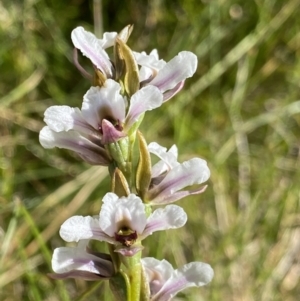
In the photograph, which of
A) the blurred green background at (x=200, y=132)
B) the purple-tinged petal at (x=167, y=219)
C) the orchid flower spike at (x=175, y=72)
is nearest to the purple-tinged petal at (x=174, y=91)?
the orchid flower spike at (x=175, y=72)

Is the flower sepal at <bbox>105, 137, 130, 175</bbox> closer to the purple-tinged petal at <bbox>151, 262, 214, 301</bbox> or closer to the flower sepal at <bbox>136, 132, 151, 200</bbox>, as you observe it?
the flower sepal at <bbox>136, 132, 151, 200</bbox>

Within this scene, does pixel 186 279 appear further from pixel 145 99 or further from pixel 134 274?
pixel 145 99

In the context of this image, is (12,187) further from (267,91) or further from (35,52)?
(267,91)

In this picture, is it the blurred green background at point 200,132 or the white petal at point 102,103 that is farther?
the blurred green background at point 200,132

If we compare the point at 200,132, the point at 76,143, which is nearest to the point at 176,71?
the point at 76,143

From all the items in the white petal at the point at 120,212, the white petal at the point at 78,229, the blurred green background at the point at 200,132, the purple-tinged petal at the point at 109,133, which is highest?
the blurred green background at the point at 200,132

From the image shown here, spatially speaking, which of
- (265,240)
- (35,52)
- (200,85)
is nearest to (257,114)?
(200,85)

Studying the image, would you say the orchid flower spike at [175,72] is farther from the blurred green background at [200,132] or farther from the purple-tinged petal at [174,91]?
the blurred green background at [200,132]
